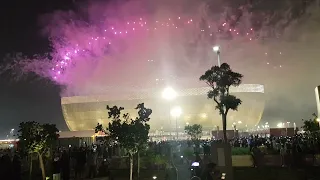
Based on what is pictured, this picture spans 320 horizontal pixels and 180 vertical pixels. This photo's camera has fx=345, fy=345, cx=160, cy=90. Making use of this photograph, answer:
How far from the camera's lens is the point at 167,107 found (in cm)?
8744

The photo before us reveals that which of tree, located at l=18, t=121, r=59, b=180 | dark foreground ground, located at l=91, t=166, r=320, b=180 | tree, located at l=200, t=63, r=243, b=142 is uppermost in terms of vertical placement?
tree, located at l=200, t=63, r=243, b=142

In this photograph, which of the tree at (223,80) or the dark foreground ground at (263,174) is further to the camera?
the tree at (223,80)

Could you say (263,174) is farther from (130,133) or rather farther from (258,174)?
(130,133)

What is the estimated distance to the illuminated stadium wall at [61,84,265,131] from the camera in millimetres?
84750

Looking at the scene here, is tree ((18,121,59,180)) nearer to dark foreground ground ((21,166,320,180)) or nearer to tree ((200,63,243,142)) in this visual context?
dark foreground ground ((21,166,320,180))

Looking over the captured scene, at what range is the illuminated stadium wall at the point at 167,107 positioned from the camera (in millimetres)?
84750

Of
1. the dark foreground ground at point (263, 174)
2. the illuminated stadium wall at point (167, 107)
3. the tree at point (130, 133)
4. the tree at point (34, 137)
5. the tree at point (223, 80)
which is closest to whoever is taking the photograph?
the tree at point (130, 133)

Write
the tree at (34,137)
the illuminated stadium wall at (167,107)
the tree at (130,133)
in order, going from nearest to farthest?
the tree at (130,133) → the tree at (34,137) → the illuminated stadium wall at (167,107)

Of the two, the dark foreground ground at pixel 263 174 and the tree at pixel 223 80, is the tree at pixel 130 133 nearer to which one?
the dark foreground ground at pixel 263 174

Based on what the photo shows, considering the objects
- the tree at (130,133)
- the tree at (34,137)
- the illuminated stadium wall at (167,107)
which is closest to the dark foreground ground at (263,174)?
the tree at (130,133)

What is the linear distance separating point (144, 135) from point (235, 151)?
10212 millimetres

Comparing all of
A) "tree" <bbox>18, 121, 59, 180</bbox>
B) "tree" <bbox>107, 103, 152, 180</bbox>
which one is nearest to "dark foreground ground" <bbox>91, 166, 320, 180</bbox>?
"tree" <bbox>107, 103, 152, 180</bbox>

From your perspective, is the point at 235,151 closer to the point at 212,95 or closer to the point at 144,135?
the point at 212,95

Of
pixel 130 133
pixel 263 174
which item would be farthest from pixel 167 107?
pixel 130 133
